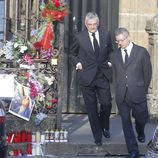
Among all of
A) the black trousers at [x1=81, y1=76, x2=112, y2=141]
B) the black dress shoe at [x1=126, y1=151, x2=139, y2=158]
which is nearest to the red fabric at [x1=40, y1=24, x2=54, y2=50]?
the black trousers at [x1=81, y1=76, x2=112, y2=141]

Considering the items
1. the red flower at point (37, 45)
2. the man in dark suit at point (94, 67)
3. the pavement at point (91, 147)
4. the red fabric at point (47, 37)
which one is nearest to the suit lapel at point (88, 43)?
the man in dark suit at point (94, 67)

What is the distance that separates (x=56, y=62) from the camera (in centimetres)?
1205

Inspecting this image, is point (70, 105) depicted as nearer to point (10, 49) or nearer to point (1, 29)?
point (1, 29)

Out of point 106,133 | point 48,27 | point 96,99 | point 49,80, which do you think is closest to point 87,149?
point 106,133

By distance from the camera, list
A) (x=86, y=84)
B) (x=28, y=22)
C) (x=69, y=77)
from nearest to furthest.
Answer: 1. (x=86, y=84)
2. (x=28, y=22)
3. (x=69, y=77)

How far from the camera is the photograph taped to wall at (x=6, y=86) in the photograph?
11703 millimetres

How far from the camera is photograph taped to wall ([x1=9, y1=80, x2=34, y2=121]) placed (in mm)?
11844

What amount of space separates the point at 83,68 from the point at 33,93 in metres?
0.86

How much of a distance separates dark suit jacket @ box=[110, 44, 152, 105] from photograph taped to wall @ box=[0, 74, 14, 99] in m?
1.63

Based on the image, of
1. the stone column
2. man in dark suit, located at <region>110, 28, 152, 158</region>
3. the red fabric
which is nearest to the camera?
man in dark suit, located at <region>110, 28, 152, 158</region>

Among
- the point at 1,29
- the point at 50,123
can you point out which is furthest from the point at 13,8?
the point at 50,123

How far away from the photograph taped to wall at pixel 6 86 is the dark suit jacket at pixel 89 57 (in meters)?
0.99

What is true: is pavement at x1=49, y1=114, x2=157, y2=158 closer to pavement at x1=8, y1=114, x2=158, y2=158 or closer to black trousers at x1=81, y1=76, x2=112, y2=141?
pavement at x1=8, y1=114, x2=158, y2=158

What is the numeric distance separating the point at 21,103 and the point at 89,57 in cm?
124
